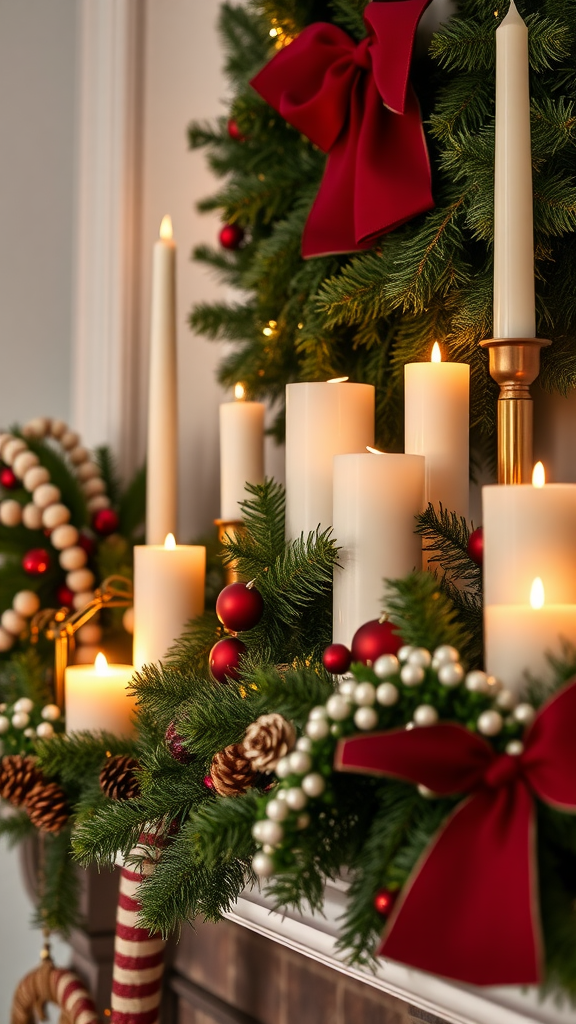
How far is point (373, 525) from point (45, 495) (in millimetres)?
460

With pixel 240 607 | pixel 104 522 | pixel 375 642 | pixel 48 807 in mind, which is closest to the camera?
pixel 375 642

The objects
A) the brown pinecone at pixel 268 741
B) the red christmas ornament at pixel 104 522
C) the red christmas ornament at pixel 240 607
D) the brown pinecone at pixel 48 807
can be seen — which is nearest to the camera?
the brown pinecone at pixel 268 741

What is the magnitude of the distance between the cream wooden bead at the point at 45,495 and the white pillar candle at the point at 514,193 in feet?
1.70

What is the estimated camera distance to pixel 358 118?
691mm

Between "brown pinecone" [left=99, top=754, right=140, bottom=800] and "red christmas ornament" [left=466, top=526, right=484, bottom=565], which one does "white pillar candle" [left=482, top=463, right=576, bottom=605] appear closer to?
"red christmas ornament" [left=466, top=526, right=484, bottom=565]

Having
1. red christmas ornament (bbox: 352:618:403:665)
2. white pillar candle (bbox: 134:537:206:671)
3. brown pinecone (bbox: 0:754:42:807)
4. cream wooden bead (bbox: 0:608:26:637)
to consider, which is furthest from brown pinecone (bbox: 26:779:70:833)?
red christmas ornament (bbox: 352:618:403:665)

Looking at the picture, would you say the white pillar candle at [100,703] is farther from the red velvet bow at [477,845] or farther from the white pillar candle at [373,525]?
the red velvet bow at [477,845]

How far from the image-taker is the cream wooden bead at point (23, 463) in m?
0.91

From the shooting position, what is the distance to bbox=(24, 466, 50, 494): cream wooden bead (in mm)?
902

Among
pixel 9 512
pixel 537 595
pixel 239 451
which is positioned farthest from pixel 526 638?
pixel 9 512

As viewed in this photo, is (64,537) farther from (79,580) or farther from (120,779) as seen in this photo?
(120,779)

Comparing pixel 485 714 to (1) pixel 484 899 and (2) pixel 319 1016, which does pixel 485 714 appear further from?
(2) pixel 319 1016

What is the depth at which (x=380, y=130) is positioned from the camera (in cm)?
67

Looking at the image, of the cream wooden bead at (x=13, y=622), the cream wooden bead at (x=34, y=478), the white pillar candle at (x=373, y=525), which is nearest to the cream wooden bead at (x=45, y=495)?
the cream wooden bead at (x=34, y=478)
